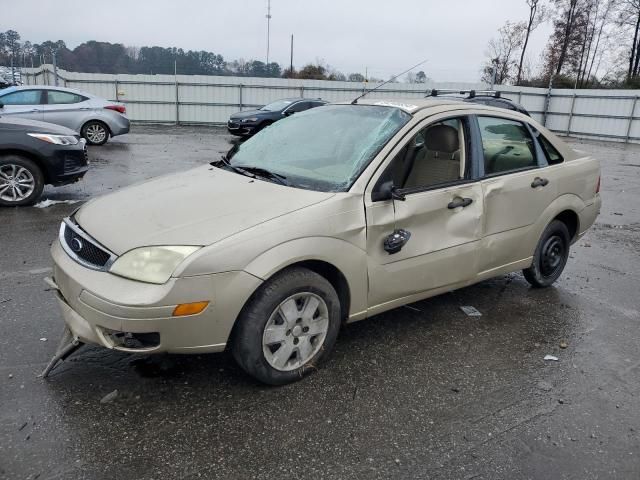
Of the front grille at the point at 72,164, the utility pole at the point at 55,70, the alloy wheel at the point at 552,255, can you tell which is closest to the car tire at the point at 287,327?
the alloy wheel at the point at 552,255

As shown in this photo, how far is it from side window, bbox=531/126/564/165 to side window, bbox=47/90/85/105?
12317 millimetres

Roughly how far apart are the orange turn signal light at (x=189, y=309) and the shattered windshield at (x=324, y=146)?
1.04 meters

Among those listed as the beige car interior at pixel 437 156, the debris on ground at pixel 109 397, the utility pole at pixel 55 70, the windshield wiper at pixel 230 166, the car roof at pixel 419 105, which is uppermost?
the utility pole at pixel 55 70

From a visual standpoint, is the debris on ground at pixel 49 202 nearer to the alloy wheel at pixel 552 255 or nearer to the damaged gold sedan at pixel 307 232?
the damaged gold sedan at pixel 307 232

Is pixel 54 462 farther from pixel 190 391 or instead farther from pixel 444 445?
pixel 444 445

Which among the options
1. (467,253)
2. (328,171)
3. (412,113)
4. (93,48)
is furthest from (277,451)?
(93,48)

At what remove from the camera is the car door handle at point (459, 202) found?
3775 mm

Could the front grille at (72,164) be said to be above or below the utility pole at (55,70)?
below

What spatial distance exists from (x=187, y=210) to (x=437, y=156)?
77.7 inches

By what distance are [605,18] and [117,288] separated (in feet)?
145

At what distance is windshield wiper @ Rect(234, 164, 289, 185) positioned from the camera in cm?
348

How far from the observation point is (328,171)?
352cm

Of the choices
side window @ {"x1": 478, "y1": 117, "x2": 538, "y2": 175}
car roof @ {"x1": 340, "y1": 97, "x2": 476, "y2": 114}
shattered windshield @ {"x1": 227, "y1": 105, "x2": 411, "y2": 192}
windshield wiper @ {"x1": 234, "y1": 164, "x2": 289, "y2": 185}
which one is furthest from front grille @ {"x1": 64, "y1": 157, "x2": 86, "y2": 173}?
side window @ {"x1": 478, "y1": 117, "x2": 538, "y2": 175}

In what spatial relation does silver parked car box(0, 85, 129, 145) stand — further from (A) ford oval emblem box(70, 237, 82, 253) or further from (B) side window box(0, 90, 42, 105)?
(A) ford oval emblem box(70, 237, 82, 253)
